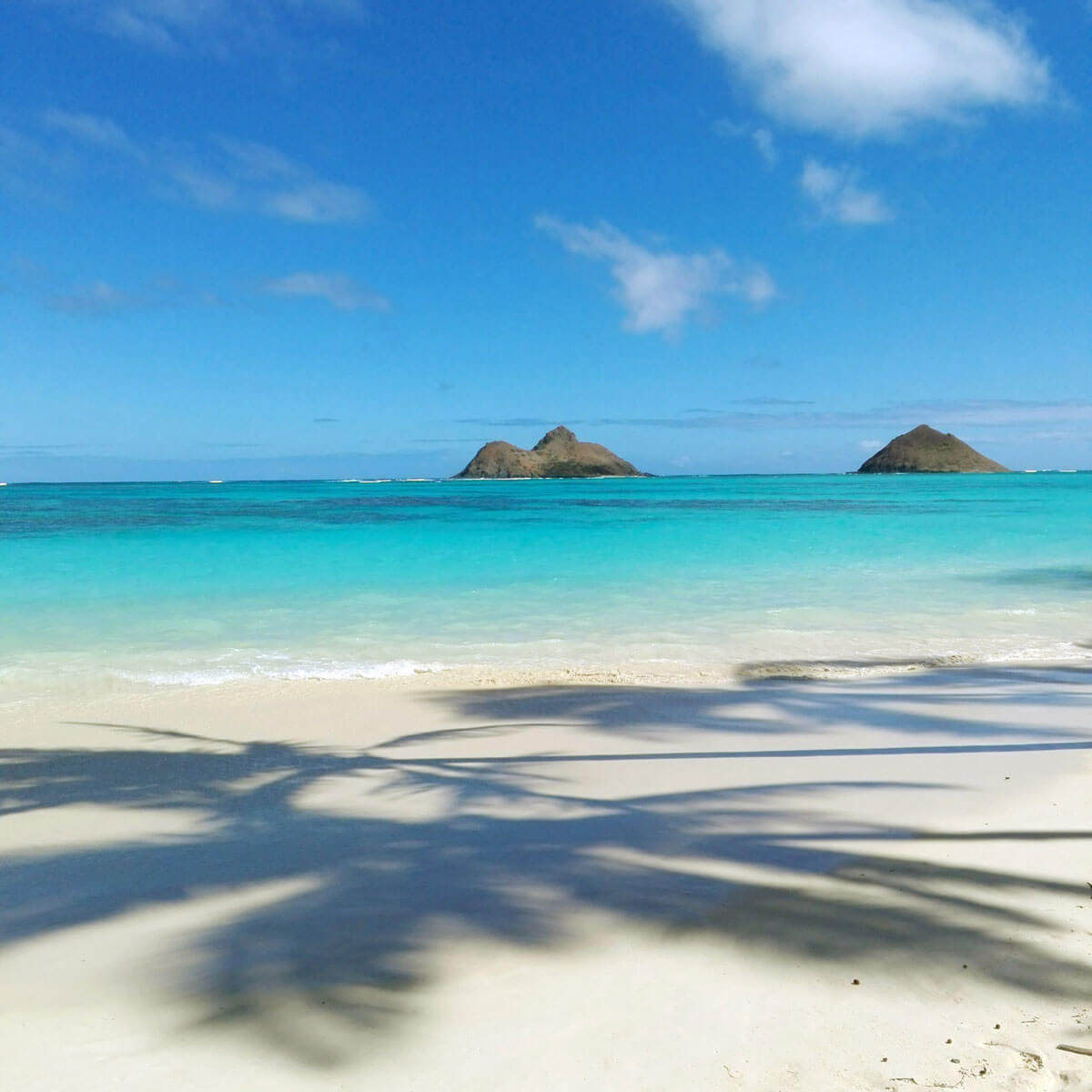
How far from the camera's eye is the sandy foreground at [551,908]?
8.68 feet

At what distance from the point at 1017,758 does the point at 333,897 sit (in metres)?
4.26

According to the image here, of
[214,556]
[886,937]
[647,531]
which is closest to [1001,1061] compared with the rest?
Answer: [886,937]

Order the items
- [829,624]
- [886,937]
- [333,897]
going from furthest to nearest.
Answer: [829,624] < [333,897] < [886,937]

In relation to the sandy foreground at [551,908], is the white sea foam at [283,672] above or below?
below

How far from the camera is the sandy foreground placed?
2.64 metres

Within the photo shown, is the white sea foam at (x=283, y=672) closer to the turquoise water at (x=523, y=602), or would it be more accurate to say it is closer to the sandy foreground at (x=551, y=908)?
the turquoise water at (x=523, y=602)

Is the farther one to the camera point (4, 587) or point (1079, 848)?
point (4, 587)

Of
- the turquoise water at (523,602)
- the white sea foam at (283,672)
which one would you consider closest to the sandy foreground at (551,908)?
the white sea foam at (283,672)

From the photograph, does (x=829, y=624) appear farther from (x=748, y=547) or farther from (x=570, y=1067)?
(x=748, y=547)

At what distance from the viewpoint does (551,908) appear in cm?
361

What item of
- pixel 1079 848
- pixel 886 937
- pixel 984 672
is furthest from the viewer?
pixel 984 672

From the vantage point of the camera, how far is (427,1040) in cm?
272

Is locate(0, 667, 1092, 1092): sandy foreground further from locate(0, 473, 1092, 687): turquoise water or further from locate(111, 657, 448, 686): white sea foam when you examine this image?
locate(0, 473, 1092, 687): turquoise water

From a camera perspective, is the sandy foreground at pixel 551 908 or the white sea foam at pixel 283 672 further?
the white sea foam at pixel 283 672
